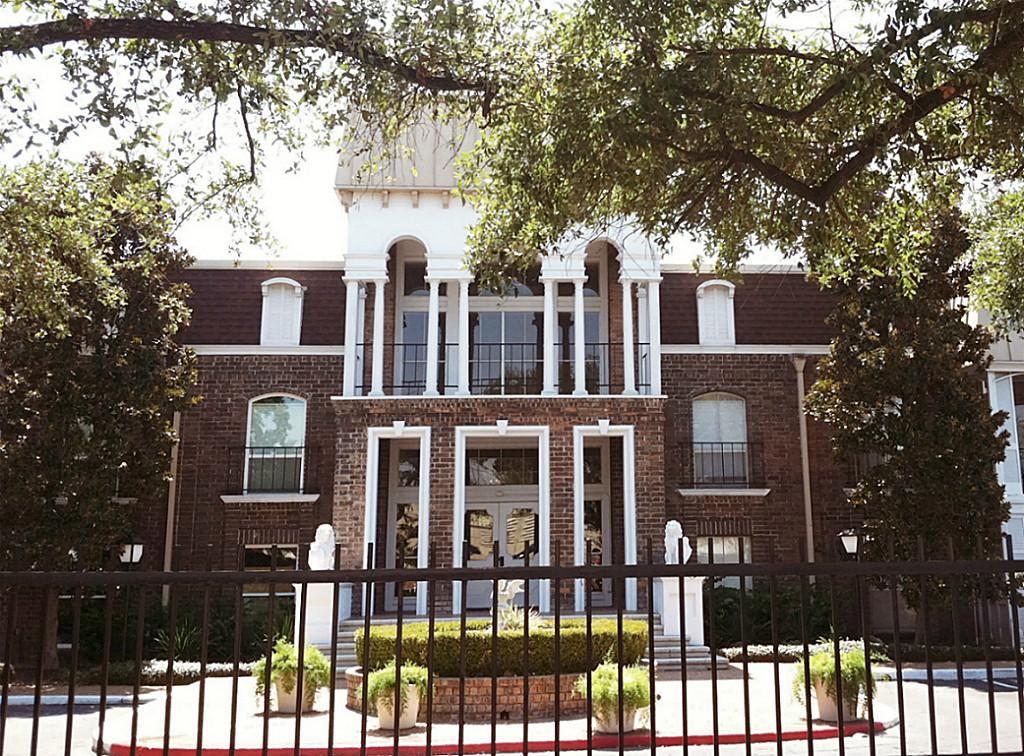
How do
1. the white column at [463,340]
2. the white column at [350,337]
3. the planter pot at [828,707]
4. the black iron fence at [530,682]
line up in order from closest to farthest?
the black iron fence at [530,682]
the planter pot at [828,707]
the white column at [463,340]
the white column at [350,337]

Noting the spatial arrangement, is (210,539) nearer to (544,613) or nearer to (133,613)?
(133,613)

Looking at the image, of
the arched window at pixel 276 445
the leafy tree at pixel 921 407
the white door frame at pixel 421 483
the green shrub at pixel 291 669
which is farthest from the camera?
the arched window at pixel 276 445

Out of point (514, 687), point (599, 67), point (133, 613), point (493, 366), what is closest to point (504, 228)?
point (599, 67)

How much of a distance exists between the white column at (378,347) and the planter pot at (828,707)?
38.8 feet

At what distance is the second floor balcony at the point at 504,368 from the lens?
22344 millimetres

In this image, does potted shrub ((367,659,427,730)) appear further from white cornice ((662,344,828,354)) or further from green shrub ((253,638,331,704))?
white cornice ((662,344,828,354))

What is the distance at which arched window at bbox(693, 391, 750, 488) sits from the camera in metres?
22.6

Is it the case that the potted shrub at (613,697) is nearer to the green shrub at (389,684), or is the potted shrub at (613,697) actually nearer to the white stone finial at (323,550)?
the green shrub at (389,684)

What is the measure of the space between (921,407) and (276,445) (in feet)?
45.0

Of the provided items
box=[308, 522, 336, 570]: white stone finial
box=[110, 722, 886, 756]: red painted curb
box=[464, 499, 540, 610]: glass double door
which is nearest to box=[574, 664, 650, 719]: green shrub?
box=[110, 722, 886, 756]: red painted curb

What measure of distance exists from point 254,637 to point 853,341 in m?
12.8

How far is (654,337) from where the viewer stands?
838 inches

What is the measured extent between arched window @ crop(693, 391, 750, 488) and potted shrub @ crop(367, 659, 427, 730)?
12569 mm

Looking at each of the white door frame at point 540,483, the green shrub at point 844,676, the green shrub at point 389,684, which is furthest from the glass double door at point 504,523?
the green shrub at point 844,676
